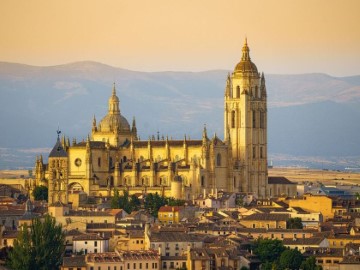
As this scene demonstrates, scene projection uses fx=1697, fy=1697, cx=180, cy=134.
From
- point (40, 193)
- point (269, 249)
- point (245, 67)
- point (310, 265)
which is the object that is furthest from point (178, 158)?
point (310, 265)

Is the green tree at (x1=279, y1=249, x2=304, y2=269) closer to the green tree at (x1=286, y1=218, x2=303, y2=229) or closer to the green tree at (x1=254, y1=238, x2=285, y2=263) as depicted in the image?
the green tree at (x1=254, y1=238, x2=285, y2=263)

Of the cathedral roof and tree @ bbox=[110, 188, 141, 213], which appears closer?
tree @ bbox=[110, 188, 141, 213]

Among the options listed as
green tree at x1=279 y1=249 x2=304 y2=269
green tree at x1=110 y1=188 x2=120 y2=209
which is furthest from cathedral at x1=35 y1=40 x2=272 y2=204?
green tree at x1=279 y1=249 x2=304 y2=269

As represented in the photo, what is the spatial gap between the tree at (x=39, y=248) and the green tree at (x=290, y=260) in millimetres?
12033

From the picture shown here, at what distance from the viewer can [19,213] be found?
11144cm

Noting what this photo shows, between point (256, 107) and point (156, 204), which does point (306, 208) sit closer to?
point (156, 204)

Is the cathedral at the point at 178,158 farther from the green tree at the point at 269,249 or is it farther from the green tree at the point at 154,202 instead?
the green tree at the point at 269,249

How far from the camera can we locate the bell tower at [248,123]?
147 meters

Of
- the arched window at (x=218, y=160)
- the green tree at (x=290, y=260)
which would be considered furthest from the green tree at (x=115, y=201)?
the green tree at (x=290, y=260)

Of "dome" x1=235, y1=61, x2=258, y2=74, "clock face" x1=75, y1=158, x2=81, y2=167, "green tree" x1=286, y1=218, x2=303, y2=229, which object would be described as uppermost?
"dome" x1=235, y1=61, x2=258, y2=74

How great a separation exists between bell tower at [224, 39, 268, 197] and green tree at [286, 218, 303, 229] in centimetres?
3499

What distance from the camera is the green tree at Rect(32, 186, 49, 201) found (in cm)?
13650

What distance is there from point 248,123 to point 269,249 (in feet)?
181

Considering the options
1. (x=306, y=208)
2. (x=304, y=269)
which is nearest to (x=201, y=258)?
(x=304, y=269)
